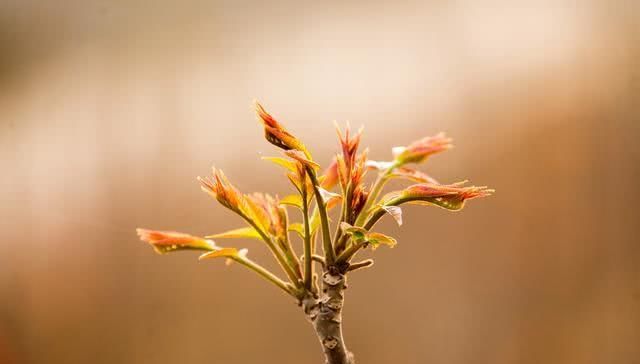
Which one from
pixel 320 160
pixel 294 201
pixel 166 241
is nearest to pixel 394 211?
pixel 294 201

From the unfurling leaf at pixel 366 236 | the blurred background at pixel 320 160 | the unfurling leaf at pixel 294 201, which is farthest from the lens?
the blurred background at pixel 320 160

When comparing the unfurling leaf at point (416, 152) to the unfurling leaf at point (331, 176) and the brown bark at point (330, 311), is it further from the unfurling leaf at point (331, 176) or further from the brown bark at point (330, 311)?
the brown bark at point (330, 311)

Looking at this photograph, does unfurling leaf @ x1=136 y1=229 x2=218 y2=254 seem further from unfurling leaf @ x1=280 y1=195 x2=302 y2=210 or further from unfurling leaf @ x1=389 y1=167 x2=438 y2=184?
unfurling leaf @ x1=389 y1=167 x2=438 y2=184

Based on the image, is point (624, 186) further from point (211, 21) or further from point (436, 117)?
point (211, 21)

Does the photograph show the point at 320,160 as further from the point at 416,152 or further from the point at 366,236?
the point at 366,236

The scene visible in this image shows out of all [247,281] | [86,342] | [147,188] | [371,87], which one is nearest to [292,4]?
[371,87]

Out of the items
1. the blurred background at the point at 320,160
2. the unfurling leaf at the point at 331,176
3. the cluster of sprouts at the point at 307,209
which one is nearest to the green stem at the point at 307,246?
the cluster of sprouts at the point at 307,209
